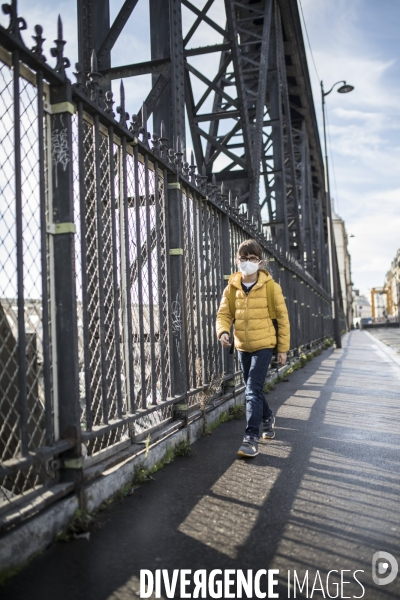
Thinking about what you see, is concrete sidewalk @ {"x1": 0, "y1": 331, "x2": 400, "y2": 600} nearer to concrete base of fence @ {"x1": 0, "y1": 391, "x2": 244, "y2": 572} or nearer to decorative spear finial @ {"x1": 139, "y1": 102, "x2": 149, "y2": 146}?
concrete base of fence @ {"x1": 0, "y1": 391, "x2": 244, "y2": 572}

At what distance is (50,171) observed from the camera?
9.82 feet

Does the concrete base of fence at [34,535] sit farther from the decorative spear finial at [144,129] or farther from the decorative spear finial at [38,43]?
the decorative spear finial at [144,129]

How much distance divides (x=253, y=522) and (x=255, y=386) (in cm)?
175

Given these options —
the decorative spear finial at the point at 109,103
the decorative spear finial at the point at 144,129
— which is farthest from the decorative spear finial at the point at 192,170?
the decorative spear finial at the point at 109,103

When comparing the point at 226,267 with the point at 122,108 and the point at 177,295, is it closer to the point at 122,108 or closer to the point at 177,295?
the point at 177,295

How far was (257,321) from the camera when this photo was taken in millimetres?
4676

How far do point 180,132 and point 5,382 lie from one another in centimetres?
407

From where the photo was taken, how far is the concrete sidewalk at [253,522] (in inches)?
91.3

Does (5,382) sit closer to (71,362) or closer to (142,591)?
(71,362)

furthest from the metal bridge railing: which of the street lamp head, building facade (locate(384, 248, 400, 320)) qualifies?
building facade (locate(384, 248, 400, 320))

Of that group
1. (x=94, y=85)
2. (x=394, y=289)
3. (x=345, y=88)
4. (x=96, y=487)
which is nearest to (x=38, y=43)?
(x=94, y=85)

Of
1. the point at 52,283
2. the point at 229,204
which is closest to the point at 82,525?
the point at 52,283

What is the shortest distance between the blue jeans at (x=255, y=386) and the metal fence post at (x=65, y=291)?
183 cm

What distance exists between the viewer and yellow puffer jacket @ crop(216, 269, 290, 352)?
4.67 metres
